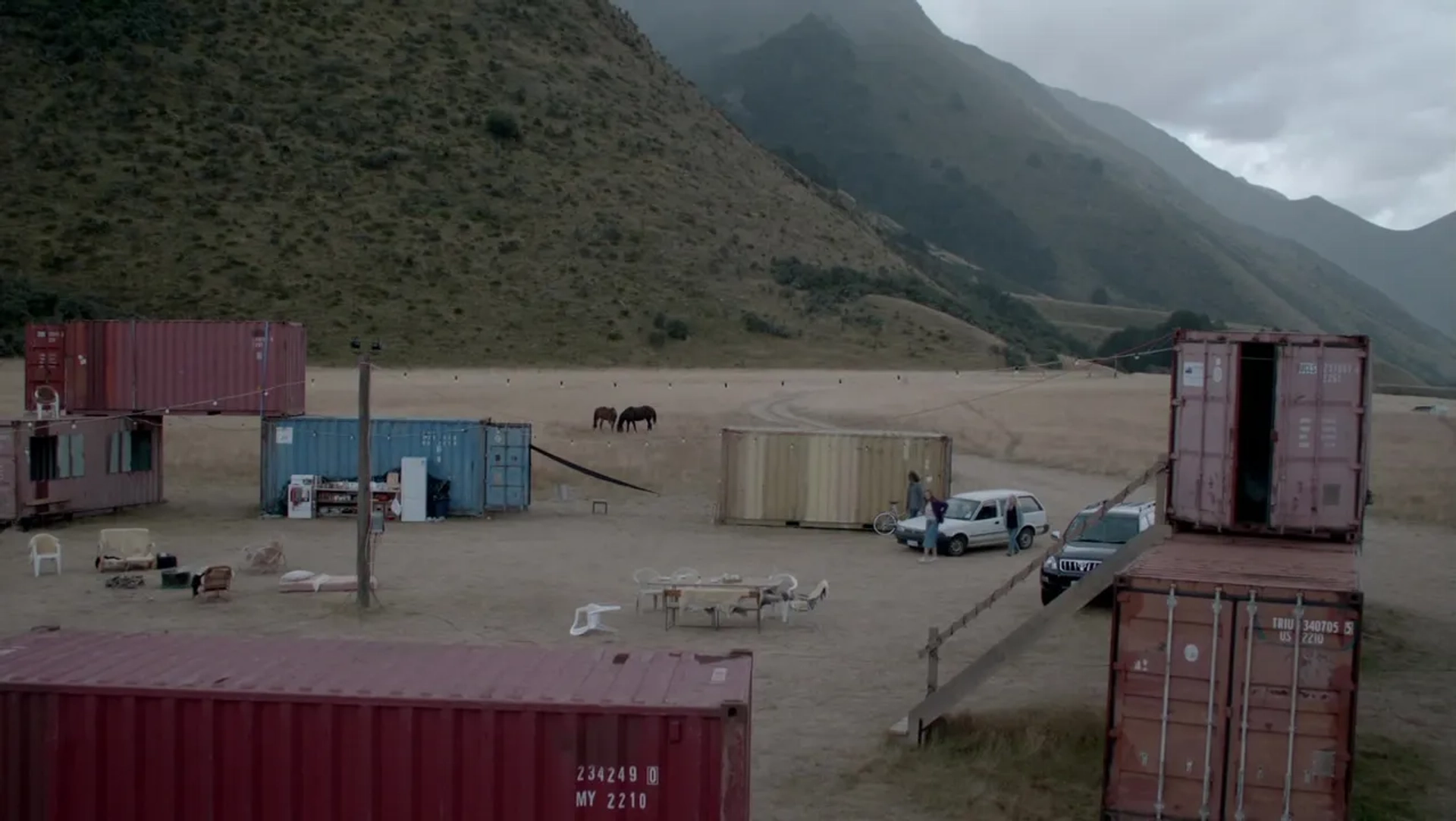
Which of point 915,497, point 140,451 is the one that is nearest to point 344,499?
point 140,451

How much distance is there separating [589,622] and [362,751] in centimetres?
1014

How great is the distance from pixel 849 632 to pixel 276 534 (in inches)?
584

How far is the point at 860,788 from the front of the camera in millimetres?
12570

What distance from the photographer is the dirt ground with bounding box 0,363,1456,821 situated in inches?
617

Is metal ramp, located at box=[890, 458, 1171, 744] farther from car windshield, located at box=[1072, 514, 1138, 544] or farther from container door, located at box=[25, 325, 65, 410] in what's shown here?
container door, located at box=[25, 325, 65, 410]

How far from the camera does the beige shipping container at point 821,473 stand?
30.4m

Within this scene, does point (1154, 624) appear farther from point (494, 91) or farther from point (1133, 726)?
point (494, 91)

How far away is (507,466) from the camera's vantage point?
31.7 metres

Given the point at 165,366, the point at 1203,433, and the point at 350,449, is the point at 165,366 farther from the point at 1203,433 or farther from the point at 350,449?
the point at 1203,433

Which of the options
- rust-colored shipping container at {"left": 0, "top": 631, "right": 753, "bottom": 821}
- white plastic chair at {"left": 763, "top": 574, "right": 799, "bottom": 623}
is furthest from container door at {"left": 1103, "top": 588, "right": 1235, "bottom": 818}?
white plastic chair at {"left": 763, "top": 574, "right": 799, "bottom": 623}

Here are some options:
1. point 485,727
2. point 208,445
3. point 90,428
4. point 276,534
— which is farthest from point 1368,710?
point 208,445

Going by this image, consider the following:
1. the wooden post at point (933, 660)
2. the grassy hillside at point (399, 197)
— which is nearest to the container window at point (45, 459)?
the wooden post at point (933, 660)

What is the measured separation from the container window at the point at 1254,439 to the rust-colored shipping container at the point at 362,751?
29.6ft

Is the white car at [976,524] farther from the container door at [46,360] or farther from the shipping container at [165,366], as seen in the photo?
the container door at [46,360]
